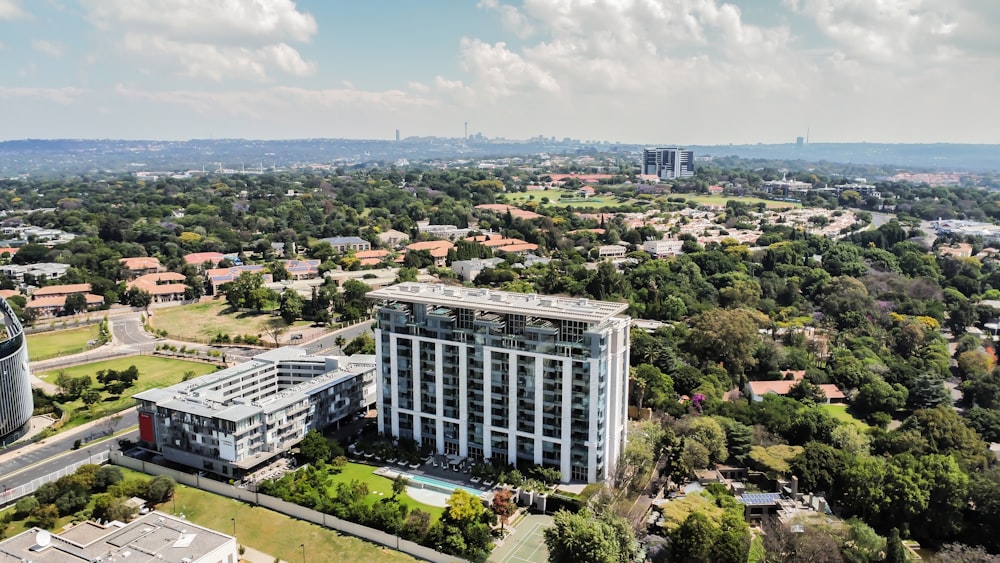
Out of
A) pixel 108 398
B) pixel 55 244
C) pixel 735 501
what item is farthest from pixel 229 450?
pixel 55 244

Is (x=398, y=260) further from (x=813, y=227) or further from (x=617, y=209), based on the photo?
(x=813, y=227)

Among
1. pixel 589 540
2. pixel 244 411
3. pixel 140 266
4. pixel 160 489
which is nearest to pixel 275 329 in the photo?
pixel 244 411

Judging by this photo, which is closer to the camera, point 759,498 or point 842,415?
point 759,498

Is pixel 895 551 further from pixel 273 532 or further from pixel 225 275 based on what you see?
pixel 225 275

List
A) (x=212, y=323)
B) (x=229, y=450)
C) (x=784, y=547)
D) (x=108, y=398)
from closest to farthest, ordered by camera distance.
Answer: (x=784, y=547) < (x=229, y=450) < (x=108, y=398) < (x=212, y=323)

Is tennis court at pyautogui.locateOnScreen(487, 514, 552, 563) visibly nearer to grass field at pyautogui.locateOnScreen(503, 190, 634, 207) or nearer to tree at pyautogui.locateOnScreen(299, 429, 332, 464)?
tree at pyautogui.locateOnScreen(299, 429, 332, 464)

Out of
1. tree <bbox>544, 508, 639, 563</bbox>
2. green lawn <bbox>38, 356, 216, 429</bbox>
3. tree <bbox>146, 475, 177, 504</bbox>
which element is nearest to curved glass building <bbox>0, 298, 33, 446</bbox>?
green lawn <bbox>38, 356, 216, 429</bbox>
